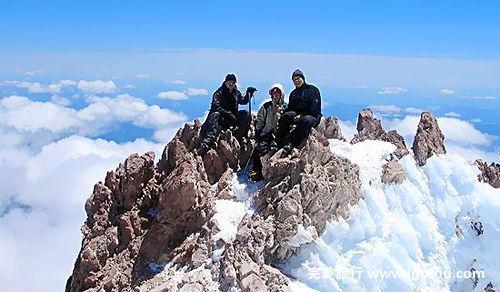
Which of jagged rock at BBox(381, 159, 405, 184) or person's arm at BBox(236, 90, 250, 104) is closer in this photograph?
jagged rock at BBox(381, 159, 405, 184)

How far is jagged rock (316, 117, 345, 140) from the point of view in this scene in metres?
22.7

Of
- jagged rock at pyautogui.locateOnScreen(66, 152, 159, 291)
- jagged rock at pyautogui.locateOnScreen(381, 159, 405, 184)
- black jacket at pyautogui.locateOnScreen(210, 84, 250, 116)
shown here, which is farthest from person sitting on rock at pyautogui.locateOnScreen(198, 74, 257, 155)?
jagged rock at pyautogui.locateOnScreen(381, 159, 405, 184)

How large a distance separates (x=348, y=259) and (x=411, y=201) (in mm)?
3266

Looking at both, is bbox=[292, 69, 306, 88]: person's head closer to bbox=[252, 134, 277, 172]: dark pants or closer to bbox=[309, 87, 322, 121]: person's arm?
bbox=[309, 87, 322, 121]: person's arm

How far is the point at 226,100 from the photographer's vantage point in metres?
21.4

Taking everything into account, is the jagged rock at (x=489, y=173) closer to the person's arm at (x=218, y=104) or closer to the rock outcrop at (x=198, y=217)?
the rock outcrop at (x=198, y=217)

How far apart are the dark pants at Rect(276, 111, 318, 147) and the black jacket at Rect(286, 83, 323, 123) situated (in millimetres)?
Result: 341

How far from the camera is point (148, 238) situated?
18641 mm

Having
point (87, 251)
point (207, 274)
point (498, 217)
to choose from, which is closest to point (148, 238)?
point (87, 251)

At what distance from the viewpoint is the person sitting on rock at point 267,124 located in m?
20.0

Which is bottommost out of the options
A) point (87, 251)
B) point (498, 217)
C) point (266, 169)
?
point (87, 251)

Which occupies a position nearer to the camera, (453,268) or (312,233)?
(312,233)

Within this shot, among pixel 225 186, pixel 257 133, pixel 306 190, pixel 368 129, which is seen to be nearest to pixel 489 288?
pixel 306 190

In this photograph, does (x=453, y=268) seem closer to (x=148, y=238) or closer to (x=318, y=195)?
(x=318, y=195)
